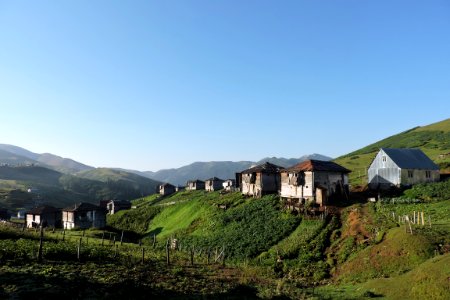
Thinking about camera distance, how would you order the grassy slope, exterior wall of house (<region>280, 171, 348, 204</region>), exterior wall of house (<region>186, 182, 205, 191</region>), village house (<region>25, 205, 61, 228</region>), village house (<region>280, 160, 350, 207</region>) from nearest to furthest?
the grassy slope
village house (<region>280, 160, 350, 207</region>)
exterior wall of house (<region>280, 171, 348, 204</region>)
village house (<region>25, 205, 61, 228</region>)
exterior wall of house (<region>186, 182, 205, 191</region>)

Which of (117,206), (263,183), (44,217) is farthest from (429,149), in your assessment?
(44,217)

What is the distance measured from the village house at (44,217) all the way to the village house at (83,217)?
3421mm

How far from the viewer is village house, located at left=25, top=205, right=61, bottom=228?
273 feet

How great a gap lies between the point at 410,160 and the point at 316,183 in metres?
19.2

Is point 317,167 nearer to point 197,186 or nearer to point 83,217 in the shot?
point 83,217

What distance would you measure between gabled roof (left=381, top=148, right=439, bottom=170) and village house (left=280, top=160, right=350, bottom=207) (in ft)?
33.0

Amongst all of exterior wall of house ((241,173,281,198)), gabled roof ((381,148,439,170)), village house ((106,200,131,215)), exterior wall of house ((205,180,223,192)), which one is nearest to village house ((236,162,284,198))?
exterior wall of house ((241,173,281,198))

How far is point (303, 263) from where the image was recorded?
38.6 metres

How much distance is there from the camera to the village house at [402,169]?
62.8 meters

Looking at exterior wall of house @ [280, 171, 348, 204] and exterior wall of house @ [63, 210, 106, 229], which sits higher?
exterior wall of house @ [280, 171, 348, 204]

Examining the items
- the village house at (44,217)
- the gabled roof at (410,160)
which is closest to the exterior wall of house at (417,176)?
the gabled roof at (410,160)

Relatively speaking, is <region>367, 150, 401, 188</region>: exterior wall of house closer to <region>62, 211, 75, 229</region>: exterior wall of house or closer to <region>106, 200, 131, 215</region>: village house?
<region>62, 211, 75, 229</region>: exterior wall of house

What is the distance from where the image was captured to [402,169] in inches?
2463

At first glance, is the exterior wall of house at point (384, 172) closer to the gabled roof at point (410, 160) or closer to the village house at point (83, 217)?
the gabled roof at point (410, 160)
